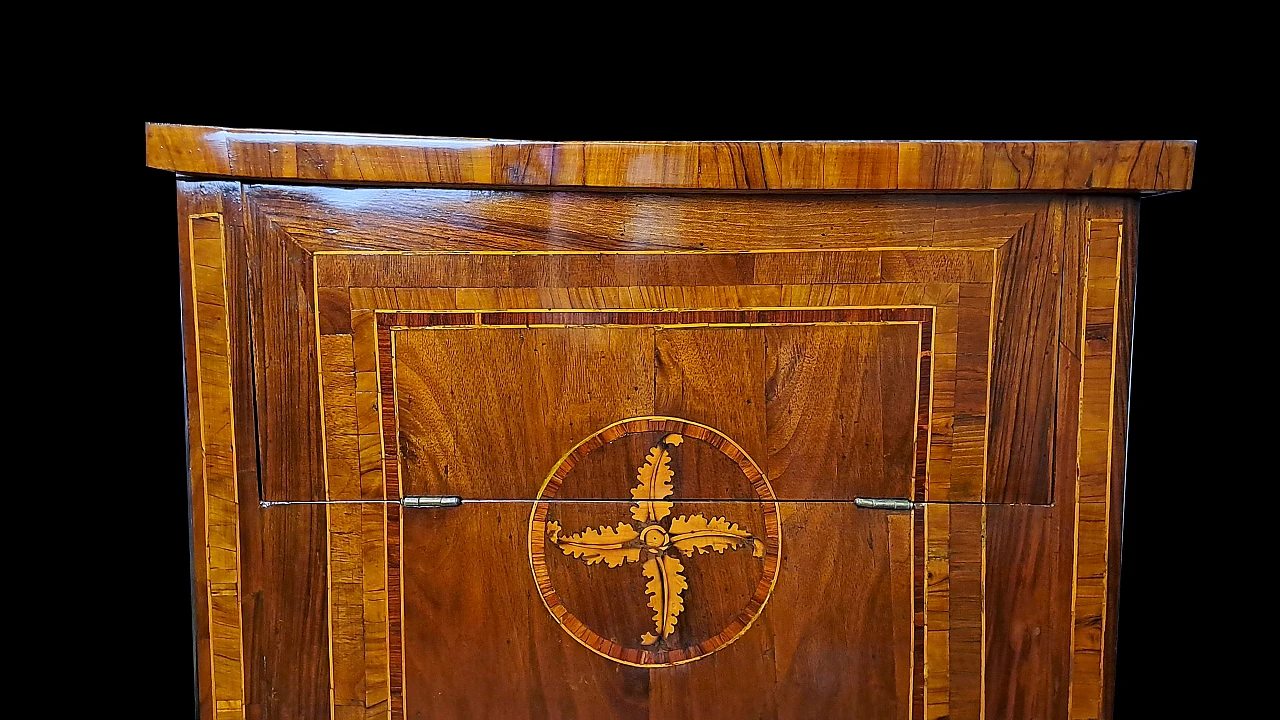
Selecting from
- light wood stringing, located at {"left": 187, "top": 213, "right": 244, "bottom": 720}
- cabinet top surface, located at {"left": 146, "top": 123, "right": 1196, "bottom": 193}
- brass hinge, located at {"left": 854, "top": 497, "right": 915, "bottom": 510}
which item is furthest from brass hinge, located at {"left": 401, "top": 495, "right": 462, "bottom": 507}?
brass hinge, located at {"left": 854, "top": 497, "right": 915, "bottom": 510}

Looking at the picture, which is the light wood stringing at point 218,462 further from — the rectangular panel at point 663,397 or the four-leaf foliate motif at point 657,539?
the four-leaf foliate motif at point 657,539

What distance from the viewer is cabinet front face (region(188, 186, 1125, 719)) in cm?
161

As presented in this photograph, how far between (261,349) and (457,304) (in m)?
0.32

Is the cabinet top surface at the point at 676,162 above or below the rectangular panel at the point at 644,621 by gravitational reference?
above

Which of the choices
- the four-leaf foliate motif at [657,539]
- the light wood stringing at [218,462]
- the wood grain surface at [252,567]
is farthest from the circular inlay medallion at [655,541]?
the light wood stringing at [218,462]

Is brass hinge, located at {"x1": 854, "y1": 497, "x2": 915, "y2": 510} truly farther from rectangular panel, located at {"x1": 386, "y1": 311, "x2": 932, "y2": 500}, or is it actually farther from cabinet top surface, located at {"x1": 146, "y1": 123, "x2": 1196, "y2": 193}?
cabinet top surface, located at {"x1": 146, "y1": 123, "x2": 1196, "y2": 193}

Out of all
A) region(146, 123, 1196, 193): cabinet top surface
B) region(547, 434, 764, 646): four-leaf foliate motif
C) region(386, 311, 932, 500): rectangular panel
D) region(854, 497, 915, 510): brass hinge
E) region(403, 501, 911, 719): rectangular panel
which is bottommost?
region(403, 501, 911, 719): rectangular panel

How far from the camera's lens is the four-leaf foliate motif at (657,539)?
1684mm

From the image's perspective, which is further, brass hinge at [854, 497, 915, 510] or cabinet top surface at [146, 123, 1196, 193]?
brass hinge at [854, 497, 915, 510]

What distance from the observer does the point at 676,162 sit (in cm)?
156

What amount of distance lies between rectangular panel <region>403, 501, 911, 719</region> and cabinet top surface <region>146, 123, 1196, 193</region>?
53 centimetres

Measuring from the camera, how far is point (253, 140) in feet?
5.05

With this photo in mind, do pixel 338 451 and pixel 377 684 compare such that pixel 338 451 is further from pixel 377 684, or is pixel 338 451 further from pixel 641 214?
pixel 641 214

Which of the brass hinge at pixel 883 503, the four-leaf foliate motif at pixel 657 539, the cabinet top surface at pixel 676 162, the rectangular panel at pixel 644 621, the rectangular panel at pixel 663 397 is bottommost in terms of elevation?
the rectangular panel at pixel 644 621
